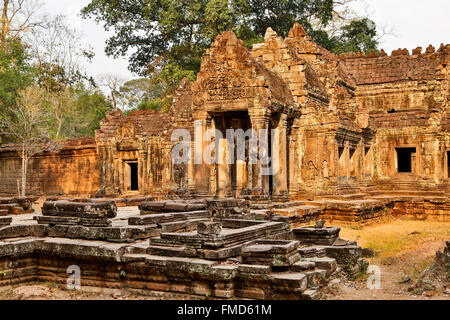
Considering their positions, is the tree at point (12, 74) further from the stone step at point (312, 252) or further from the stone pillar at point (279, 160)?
the stone step at point (312, 252)

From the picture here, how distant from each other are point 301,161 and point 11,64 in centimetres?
2051

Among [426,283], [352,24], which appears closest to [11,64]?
[352,24]

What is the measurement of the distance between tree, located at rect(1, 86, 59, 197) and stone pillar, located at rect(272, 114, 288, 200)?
541 inches

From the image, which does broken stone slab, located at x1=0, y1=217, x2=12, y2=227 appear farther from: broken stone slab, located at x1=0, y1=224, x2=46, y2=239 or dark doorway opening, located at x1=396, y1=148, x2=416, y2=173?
dark doorway opening, located at x1=396, y1=148, x2=416, y2=173

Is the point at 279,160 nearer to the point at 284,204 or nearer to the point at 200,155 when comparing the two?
the point at 284,204

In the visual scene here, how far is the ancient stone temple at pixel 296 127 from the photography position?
1468 cm

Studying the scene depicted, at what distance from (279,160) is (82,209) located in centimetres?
766

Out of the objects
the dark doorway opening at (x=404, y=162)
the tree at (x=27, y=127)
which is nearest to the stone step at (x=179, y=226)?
the dark doorway opening at (x=404, y=162)

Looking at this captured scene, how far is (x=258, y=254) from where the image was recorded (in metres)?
7.02

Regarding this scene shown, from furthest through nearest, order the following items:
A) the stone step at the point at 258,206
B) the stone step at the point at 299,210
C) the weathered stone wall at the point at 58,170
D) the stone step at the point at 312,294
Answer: the weathered stone wall at the point at 58,170, the stone step at the point at 258,206, the stone step at the point at 299,210, the stone step at the point at 312,294

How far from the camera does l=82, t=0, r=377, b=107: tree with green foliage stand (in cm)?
2841

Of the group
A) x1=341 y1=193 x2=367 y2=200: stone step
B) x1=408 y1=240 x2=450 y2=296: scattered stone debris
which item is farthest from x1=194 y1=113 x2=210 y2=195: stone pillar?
x1=408 y1=240 x2=450 y2=296: scattered stone debris

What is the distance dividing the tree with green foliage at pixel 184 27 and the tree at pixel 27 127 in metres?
6.83

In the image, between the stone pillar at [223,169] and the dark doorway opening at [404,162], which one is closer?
the stone pillar at [223,169]
